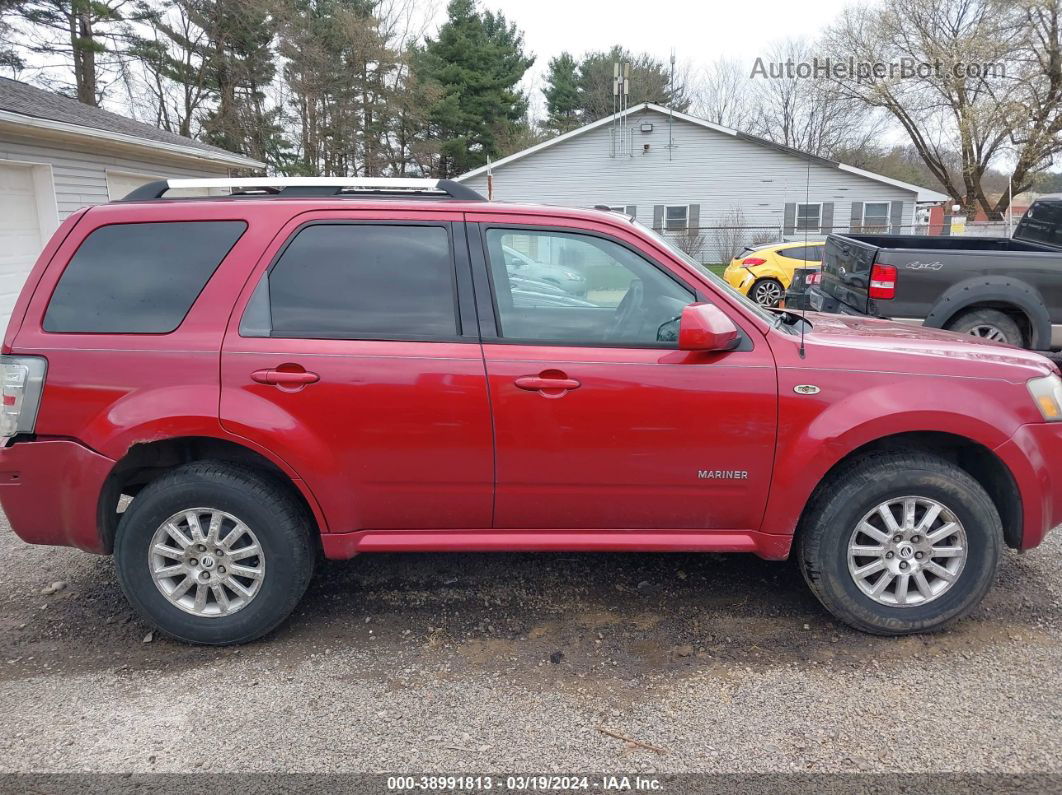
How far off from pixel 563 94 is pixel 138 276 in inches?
1827

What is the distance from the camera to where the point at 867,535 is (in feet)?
10.9

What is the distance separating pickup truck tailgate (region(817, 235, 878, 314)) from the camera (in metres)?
7.60

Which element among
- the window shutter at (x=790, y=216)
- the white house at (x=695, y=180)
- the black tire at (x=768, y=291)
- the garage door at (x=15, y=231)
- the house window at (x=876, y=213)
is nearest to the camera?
Answer: the garage door at (x=15, y=231)

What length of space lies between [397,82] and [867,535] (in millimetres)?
33612

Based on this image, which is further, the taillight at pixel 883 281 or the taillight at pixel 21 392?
the taillight at pixel 883 281

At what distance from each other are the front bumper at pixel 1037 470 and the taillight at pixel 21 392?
13.5ft

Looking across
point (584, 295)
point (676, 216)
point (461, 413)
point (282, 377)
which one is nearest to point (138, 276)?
point (282, 377)

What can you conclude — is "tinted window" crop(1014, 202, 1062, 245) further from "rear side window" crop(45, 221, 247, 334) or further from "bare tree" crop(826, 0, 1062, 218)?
"bare tree" crop(826, 0, 1062, 218)

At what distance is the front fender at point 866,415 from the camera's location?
319 cm

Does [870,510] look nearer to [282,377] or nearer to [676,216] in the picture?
[282,377]

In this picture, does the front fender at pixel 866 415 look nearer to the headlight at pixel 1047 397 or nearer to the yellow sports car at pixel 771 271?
the headlight at pixel 1047 397

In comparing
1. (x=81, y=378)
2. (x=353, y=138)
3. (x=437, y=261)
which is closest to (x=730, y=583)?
(x=437, y=261)

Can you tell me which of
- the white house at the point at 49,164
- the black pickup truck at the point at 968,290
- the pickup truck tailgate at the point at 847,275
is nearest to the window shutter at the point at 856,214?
the pickup truck tailgate at the point at 847,275

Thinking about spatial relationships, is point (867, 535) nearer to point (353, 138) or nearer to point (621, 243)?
point (621, 243)
